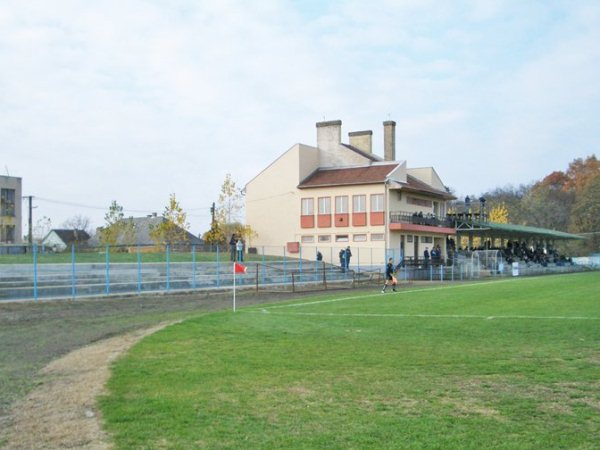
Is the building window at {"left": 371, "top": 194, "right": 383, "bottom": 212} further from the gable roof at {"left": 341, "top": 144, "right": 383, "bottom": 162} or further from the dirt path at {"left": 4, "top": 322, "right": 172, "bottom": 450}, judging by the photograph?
the dirt path at {"left": 4, "top": 322, "right": 172, "bottom": 450}

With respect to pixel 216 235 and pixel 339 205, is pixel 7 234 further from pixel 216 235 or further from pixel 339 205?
pixel 339 205

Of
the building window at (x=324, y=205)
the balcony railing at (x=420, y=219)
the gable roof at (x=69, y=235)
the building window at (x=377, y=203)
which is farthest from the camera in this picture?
the gable roof at (x=69, y=235)

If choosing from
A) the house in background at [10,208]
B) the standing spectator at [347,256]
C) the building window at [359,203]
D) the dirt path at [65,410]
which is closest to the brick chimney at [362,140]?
the building window at [359,203]

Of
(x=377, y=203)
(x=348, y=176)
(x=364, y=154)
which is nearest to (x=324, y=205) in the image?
(x=348, y=176)

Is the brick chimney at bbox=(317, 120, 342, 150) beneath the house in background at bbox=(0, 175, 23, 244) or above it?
above

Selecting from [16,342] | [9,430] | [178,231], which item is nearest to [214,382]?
[9,430]

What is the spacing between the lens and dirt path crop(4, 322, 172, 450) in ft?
24.2

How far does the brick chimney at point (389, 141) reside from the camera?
2709 inches

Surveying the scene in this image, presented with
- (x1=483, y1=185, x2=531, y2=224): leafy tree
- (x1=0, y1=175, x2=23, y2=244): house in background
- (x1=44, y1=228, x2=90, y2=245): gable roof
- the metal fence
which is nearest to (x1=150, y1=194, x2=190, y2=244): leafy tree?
the metal fence

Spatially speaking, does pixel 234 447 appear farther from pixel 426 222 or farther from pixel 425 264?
pixel 426 222

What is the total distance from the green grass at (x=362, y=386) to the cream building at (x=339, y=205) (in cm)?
3916

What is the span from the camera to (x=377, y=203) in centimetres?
5828

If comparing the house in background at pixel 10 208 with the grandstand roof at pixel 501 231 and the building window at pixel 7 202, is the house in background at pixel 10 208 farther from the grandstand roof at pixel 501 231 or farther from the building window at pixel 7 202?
the grandstand roof at pixel 501 231

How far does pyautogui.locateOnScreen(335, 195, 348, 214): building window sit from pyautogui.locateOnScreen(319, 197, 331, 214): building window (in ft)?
2.33
